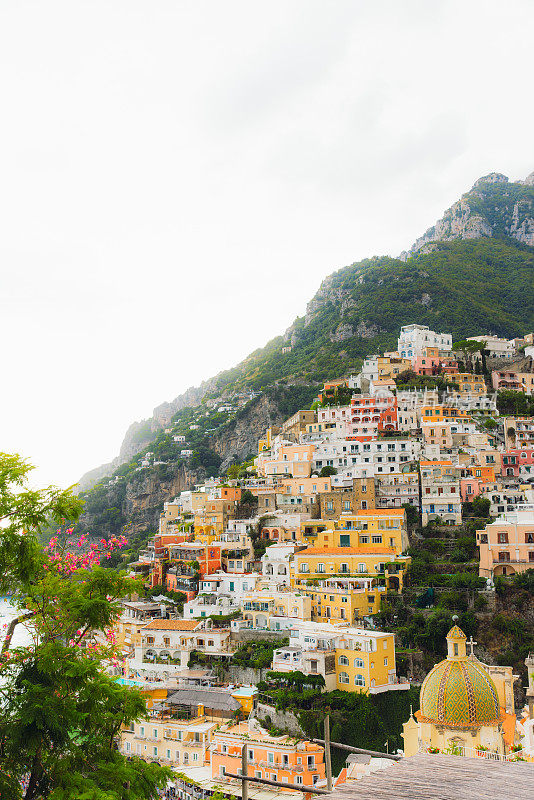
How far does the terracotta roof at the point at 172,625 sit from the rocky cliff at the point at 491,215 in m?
116

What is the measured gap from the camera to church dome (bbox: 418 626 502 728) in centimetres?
2306

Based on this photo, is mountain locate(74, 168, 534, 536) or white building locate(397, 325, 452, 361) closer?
white building locate(397, 325, 452, 361)

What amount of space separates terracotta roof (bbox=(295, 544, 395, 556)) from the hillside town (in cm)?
17

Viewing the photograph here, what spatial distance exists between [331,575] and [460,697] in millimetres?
24711

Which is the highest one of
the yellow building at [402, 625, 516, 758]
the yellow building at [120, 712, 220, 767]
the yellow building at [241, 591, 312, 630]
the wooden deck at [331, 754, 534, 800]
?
the wooden deck at [331, 754, 534, 800]

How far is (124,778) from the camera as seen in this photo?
10844 mm

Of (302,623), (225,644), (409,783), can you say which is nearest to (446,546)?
(302,623)

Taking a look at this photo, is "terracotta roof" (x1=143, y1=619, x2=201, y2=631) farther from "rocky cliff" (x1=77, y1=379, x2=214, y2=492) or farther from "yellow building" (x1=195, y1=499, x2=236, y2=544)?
"rocky cliff" (x1=77, y1=379, x2=214, y2=492)

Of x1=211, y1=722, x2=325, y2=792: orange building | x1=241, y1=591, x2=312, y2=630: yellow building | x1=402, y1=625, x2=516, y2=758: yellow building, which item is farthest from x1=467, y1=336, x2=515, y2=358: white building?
x1=402, y1=625, x2=516, y2=758: yellow building

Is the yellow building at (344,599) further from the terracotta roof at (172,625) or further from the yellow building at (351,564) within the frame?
the terracotta roof at (172,625)

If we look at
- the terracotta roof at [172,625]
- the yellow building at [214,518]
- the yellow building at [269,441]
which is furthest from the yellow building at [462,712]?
the yellow building at [269,441]

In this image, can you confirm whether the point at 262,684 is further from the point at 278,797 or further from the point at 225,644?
the point at 278,797

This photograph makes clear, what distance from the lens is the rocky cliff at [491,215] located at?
513ft

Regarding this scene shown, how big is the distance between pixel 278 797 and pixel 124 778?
21.8 m
